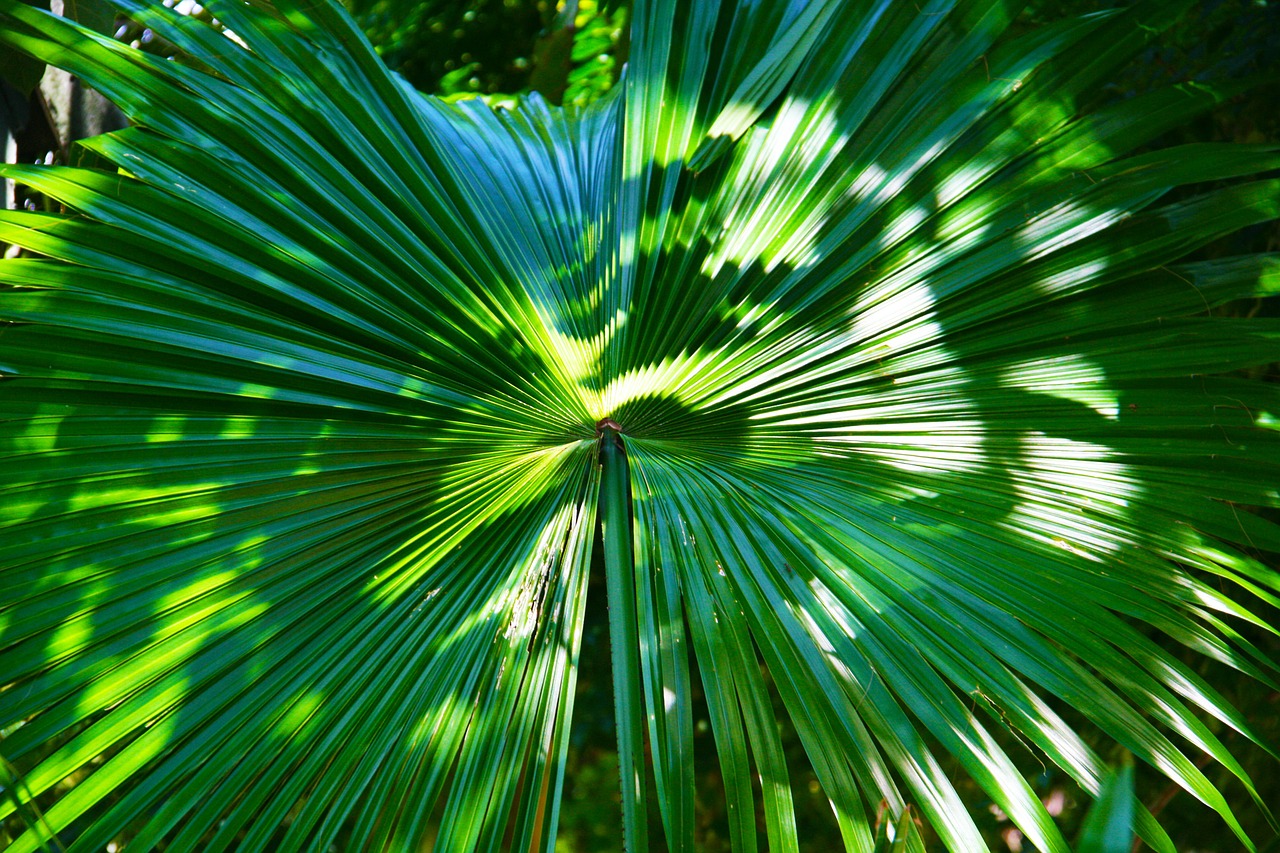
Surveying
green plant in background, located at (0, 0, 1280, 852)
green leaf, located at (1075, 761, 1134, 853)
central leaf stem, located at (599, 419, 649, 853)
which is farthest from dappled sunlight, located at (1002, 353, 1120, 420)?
green leaf, located at (1075, 761, 1134, 853)

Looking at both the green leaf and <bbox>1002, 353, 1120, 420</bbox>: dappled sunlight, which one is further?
<bbox>1002, 353, 1120, 420</bbox>: dappled sunlight

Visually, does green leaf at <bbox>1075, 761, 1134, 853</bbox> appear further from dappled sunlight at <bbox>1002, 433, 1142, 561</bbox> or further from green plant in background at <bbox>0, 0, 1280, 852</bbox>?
dappled sunlight at <bbox>1002, 433, 1142, 561</bbox>

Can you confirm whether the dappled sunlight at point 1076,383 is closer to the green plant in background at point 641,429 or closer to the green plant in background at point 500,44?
the green plant in background at point 641,429

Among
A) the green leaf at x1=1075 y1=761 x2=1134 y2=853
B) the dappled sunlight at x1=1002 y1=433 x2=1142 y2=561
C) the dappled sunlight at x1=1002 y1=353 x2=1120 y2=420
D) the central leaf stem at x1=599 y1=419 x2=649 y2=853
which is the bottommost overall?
the central leaf stem at x1=599 y1=419 x2=649 y2=853

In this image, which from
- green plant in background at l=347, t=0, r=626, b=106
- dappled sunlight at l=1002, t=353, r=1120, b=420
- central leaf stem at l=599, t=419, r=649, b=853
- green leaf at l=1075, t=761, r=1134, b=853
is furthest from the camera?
green plant in background at l=347, t=0, r=626, b=106

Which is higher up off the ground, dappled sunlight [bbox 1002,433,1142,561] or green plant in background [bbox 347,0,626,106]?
green plant in background [bbox 347,0,626,106]

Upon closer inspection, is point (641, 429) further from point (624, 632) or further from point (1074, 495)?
point (1074, 495)

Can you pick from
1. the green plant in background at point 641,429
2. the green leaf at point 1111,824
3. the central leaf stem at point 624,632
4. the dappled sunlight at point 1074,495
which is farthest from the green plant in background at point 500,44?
the green leaf at point 1111,824

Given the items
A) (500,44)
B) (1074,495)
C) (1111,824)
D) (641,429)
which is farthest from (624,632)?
(500,44)

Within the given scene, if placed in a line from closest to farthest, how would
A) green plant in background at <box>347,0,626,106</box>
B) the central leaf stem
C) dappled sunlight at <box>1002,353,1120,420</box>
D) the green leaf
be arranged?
the green leaf, the central leaf stem, dappled sunlight at <box>1002,353,1120,420</box>, green plant in background at <box>347,0,626,106</box>
